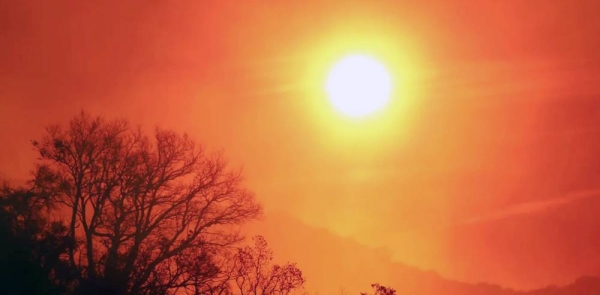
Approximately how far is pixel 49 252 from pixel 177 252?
18.8 feet

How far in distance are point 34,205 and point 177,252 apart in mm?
7395

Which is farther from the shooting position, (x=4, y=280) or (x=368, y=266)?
(x=368, y=266)

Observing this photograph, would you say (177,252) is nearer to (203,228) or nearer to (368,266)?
(203,228)

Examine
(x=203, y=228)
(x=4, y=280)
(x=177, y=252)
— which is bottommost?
(x=4, y=280)

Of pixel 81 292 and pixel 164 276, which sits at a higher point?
pixel 164 276

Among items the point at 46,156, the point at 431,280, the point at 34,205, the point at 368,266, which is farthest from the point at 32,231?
the point at 431,280

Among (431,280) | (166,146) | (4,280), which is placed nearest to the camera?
(4,280)

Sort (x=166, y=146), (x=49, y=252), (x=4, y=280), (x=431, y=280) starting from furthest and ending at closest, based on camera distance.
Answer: (x=431, y=280)
(x=166, y=146)
(x=49, y=252)
(x=4, y=280)

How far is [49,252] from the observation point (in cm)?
2586

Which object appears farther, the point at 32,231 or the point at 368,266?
the point at 368,266

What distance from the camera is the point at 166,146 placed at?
2969 centimetres

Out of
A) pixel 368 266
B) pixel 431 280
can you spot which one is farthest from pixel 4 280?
pixel 431 280

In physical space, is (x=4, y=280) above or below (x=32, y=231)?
below

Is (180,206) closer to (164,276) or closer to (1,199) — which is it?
(164,276)
